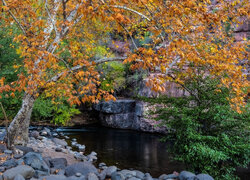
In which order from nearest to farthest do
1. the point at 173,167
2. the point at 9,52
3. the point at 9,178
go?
the point at 9,178 → the point at 173,167 → the point at 9,52

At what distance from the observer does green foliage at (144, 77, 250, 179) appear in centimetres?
751

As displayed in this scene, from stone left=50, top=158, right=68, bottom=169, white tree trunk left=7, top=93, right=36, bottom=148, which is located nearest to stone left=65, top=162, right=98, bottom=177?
stone left=50, top=158, right=68, bottom=169

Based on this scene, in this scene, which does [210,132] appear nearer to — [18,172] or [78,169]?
[78,169]

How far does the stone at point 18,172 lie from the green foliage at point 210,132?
4655 millimetres

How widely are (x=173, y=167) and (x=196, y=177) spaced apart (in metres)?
4.44

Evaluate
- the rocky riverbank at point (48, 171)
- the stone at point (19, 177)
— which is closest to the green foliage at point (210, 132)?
the rocky riverbank at point (48, 171)

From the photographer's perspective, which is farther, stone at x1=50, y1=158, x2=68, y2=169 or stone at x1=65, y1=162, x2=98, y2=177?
stone at x1=50, y1=158, x2=68, y2=169

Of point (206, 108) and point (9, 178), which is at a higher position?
point (206, 108)

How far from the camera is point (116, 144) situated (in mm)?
15000

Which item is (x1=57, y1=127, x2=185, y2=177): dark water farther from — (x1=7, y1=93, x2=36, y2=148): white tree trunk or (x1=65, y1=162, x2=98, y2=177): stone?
(x1=7, y1=93, x2=36, y2=148): white tree trunk

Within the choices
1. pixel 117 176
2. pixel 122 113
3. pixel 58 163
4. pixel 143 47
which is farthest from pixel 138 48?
pixel 122 113

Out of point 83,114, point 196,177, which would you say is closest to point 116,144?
point 196,177

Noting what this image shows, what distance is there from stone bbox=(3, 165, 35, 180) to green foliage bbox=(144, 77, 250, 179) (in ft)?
15.3

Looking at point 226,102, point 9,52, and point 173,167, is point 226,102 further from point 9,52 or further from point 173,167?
point 9,52
